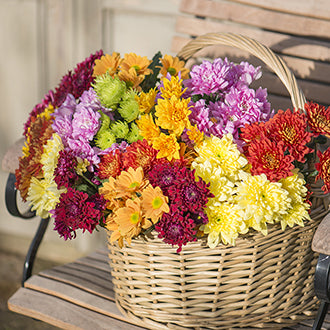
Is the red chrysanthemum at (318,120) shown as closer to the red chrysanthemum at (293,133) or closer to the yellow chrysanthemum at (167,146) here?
the red chrysanthemum at (293,133)

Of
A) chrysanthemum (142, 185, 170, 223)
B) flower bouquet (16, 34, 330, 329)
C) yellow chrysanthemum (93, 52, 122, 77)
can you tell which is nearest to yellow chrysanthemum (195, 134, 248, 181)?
flower bouquet (16, 34, 330, 329)

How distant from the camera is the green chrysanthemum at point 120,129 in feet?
3.46

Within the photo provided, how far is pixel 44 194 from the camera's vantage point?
111 cm

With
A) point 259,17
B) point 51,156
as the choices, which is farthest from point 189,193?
point 259,17

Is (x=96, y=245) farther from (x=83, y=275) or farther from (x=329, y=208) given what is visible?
(x=329, y=208)

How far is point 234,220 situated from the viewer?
37.4 inches

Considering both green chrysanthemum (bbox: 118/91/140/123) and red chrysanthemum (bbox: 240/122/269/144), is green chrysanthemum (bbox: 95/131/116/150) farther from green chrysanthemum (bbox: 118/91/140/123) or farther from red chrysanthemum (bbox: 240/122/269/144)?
red chrysanthemum (bbox: 240/122/269/144)

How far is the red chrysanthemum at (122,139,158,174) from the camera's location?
3.28ft

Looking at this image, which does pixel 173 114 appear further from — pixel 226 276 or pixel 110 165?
pixel 226 276

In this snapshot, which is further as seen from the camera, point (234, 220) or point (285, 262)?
point (285, 262)

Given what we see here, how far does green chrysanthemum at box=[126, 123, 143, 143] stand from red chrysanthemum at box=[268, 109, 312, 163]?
27 centimetres

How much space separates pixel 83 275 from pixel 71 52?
→ 124 cm

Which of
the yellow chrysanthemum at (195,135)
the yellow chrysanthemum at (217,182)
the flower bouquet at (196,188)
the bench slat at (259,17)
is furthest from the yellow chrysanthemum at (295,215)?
the bench slat at (259,17)

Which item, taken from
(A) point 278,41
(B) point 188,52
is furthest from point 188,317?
(A) point 278,41
